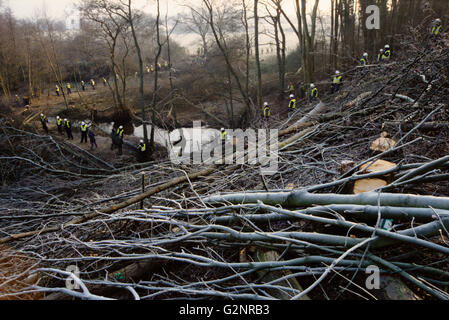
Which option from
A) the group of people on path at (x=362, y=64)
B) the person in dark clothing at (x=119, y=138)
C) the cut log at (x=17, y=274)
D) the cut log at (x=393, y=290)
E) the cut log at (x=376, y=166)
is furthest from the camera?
the person in dark clothing at (x=119, y=138)

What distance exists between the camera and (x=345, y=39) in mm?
17766

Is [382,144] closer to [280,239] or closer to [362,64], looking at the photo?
[280,239]

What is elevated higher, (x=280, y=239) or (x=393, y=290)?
(x=280, y=239)

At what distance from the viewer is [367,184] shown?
2.49 meters

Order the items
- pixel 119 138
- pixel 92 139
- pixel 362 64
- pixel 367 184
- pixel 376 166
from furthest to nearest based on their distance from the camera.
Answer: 1. pixel 92 139
2. pixel 119 138
3. pixel 362 64
4. pixel 376 166
5. pixel 367 184

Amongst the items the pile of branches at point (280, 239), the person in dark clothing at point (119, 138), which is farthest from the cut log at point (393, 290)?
the person in dark clothing at point (119, 138)

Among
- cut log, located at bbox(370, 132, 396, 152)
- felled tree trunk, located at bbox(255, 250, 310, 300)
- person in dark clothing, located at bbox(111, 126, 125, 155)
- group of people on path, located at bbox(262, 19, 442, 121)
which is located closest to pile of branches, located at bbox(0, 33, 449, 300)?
felled tree trunk, located at bbox(255, 250, 310, 300)

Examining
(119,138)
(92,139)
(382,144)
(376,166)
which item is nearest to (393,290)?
(376,166)

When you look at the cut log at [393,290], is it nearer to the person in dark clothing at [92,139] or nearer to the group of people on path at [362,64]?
the group of people on path at [362,64]

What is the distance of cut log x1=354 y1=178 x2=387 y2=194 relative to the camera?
245cm

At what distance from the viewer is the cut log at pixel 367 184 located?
2.45 meters

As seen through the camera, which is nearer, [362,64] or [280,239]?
[280,239]

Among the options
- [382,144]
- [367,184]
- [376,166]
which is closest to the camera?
[367,184]
